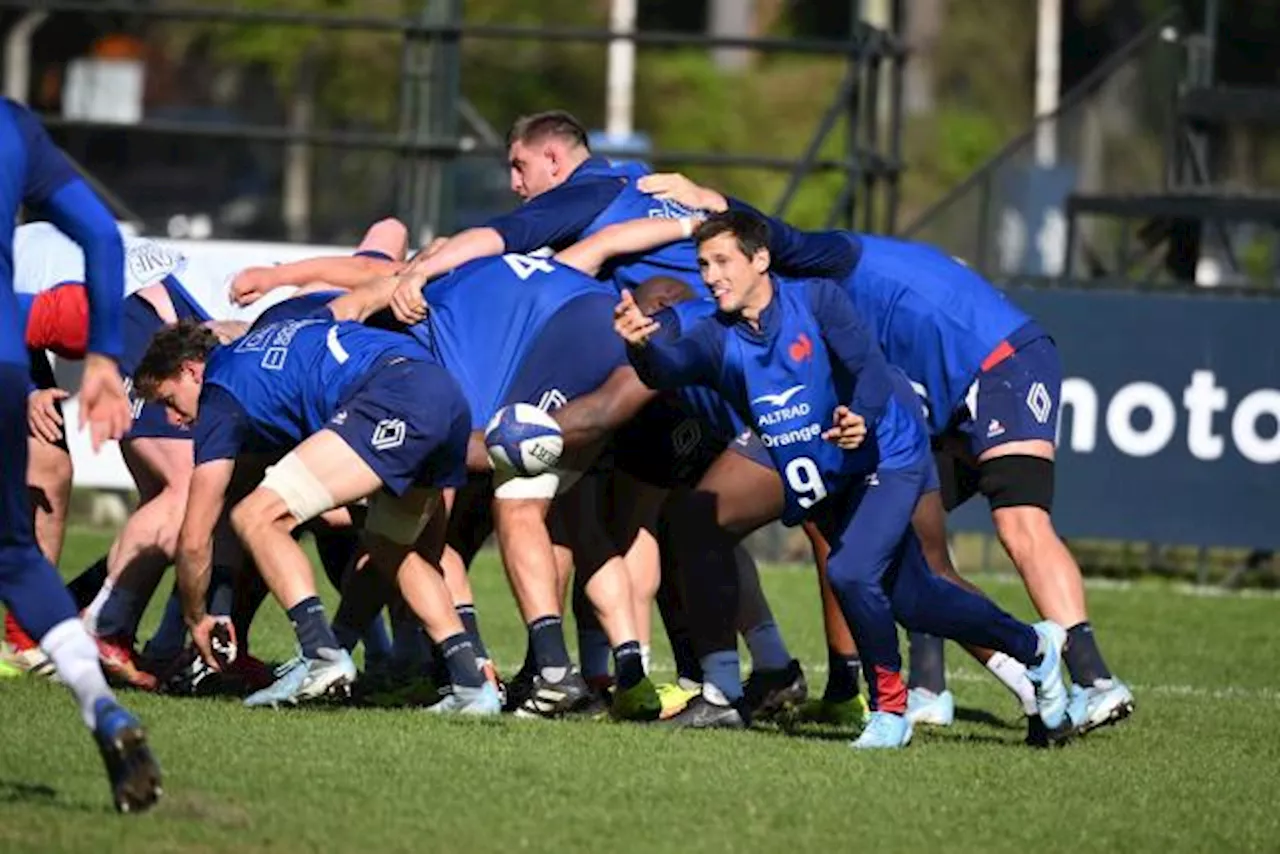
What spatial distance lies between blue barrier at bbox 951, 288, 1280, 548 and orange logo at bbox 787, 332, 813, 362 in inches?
300

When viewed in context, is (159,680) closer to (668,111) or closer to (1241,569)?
(1241,569)

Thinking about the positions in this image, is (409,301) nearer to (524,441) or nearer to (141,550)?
(524,441)

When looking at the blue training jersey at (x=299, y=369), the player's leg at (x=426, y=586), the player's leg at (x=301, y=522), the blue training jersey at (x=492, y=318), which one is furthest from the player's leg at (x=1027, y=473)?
the player's leg at (x=301, y=522)

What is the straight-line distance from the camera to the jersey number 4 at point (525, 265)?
10164 millimetres

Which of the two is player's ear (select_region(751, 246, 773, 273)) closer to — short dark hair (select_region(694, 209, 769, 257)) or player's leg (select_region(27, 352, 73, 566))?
short dark hair (select_region(694, 209, 769, 257))

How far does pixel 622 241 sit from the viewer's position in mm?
10320

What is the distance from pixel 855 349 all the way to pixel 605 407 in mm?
1141

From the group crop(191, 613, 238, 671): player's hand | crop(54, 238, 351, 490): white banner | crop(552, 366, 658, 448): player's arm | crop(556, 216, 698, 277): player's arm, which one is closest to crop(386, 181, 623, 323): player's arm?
crop(556, 216, 698, 277): player's arm

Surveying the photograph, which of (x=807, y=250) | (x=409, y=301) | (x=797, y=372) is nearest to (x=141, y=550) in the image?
(x=409, y=301)

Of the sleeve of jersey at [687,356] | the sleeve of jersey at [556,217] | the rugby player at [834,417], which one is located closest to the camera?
the rugby player at [834,417]

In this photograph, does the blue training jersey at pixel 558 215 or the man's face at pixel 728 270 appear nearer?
the man's face at pixel 728 270

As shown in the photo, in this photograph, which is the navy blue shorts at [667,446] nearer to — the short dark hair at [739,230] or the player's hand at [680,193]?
the player's hand at [680,193]

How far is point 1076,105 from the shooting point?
20016mm

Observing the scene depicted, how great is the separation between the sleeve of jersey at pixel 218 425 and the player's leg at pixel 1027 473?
275 centimetres
